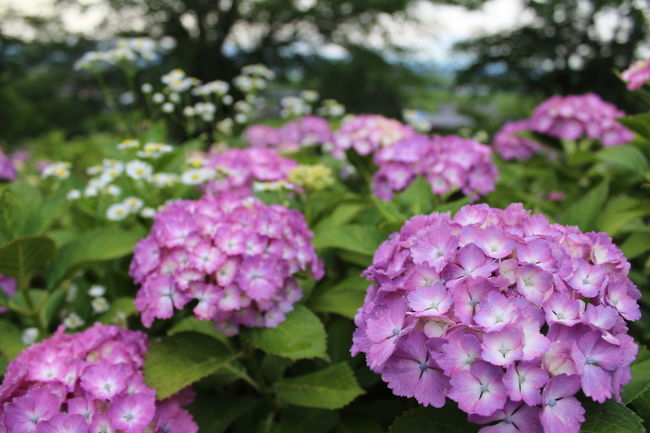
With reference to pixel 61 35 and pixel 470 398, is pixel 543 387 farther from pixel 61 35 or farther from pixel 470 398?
pixel 61 35

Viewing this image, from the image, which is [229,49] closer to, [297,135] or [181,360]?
[297,135]

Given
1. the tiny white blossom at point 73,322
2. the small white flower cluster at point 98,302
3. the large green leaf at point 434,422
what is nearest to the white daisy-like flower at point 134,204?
the small white flower cluster at point 98,302

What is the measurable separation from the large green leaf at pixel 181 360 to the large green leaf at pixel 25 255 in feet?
1.41

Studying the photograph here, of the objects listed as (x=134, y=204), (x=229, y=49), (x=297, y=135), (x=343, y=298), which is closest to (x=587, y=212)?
(x=343, y=298)

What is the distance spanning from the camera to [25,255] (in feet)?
4.91

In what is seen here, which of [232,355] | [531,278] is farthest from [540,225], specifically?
[232,355]

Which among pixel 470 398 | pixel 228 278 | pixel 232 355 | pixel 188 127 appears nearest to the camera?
pixel 470 398

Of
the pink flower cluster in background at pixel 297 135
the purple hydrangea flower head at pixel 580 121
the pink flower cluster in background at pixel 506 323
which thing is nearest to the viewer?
the pink flower cluster in background at pixel 506 323

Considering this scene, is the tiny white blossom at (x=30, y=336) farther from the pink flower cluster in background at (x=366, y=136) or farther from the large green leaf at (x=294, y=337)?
the pink flower cluster in background at (x=366, y=136)

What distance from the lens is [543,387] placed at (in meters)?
0.90

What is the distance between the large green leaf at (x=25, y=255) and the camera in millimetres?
1450

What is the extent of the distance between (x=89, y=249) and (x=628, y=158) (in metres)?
1.87

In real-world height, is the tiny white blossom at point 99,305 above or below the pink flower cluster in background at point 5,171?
above

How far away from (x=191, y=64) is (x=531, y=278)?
12297 millimetres
